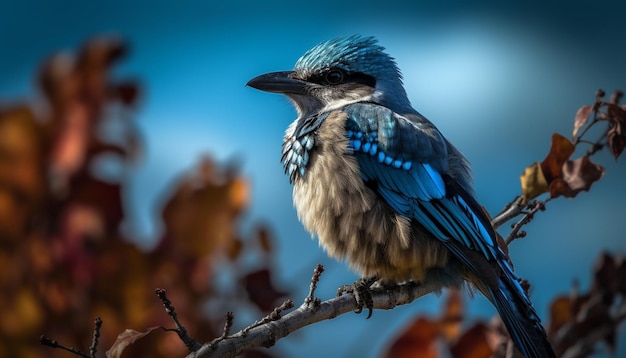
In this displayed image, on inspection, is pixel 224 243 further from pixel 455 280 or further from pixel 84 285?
pixel 455 280

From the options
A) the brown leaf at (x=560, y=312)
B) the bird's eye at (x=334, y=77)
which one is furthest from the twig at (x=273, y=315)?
the bird's eye at (x=334, y=77)

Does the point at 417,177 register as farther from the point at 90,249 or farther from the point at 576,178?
the point at 90,249

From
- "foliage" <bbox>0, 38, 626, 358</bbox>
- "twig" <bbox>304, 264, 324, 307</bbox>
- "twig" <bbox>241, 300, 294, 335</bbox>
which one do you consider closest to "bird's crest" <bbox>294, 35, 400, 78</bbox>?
"foliage" <bbox>0, 38, 626, 358</bbox>

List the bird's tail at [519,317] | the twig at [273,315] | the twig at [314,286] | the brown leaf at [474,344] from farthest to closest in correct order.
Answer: the brown leaf at [474,344] → the bird's tail at [519,317] → the twig at [314,286] → the twig at [273,315]

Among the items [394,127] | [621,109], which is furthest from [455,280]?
[621,109]

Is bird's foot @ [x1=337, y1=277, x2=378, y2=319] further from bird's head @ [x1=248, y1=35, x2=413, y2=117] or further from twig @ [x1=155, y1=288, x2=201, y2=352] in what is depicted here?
twig @ [x1=155, y1=288, x2=201, y2=352]

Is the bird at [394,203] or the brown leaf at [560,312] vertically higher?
the bird at [394,203]

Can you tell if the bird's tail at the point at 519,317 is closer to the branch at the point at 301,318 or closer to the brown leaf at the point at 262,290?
the branch at the point at 301,318
